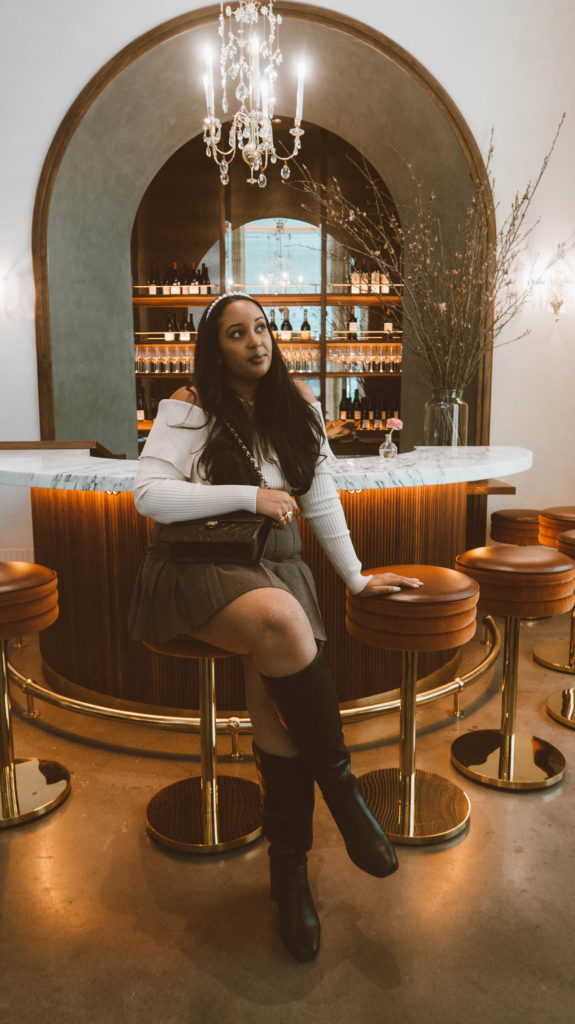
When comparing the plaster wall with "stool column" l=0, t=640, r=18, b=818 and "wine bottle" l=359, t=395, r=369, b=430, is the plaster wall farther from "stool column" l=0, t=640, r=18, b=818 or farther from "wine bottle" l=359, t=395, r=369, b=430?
"stool column" l=0, t=640, r=18, b=818

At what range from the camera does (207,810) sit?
6.58 ft

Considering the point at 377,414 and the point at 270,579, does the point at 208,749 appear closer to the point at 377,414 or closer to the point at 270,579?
the point at 270,579

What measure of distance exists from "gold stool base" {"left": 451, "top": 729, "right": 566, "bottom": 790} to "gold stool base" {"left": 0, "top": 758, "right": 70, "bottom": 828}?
1281 mm

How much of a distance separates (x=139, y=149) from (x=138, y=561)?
329cm

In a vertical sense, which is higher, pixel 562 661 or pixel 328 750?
pixel 328 750

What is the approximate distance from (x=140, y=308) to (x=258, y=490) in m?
4.90

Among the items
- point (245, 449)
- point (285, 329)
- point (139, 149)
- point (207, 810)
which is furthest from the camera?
point (285, 329)

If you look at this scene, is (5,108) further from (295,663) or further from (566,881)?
(566,881)

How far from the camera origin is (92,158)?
431 cm

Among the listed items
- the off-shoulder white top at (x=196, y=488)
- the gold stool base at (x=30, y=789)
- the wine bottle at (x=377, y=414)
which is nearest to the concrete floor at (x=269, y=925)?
the gold stool base at (x=30, y=789)

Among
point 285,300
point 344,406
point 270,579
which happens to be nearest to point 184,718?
point 270,579

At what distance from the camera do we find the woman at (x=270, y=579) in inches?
60.8

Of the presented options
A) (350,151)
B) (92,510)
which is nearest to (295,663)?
(92,510)

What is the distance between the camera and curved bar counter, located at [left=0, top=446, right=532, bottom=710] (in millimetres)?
2477
